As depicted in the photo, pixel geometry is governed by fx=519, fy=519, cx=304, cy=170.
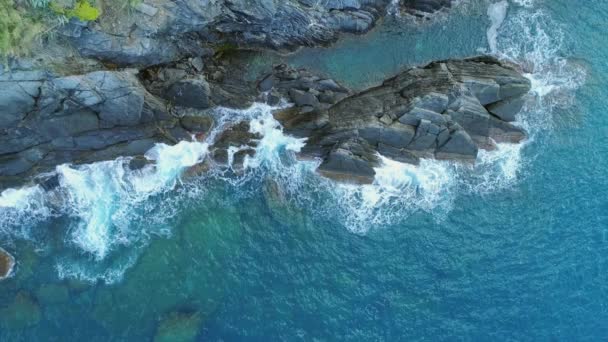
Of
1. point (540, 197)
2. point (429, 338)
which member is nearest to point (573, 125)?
point (540, 197)

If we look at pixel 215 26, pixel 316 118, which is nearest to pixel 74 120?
pixel 215 26

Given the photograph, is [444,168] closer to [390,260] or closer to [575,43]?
[390,260]

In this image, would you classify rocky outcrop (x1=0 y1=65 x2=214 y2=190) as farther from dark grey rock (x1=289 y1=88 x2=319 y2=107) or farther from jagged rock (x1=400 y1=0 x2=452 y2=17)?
jagged rock (x1=400 y1=0 x2=452 y2=17)

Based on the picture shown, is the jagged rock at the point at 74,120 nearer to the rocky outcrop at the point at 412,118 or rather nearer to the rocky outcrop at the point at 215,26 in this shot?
the rocky outcrop at the point at 215,26

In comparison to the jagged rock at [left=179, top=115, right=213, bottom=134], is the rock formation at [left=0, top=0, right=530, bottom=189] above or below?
above

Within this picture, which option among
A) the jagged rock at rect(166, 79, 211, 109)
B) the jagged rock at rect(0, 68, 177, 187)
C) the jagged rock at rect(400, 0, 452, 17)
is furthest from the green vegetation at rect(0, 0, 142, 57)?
the jagged rock at rect(400, 0, 452, 17)

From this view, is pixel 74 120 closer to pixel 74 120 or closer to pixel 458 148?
pixel 74 120

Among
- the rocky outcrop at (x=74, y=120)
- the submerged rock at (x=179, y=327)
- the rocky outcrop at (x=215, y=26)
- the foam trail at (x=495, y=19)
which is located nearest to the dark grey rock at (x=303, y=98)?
the rocky outcrop at (x=215, y=26)
